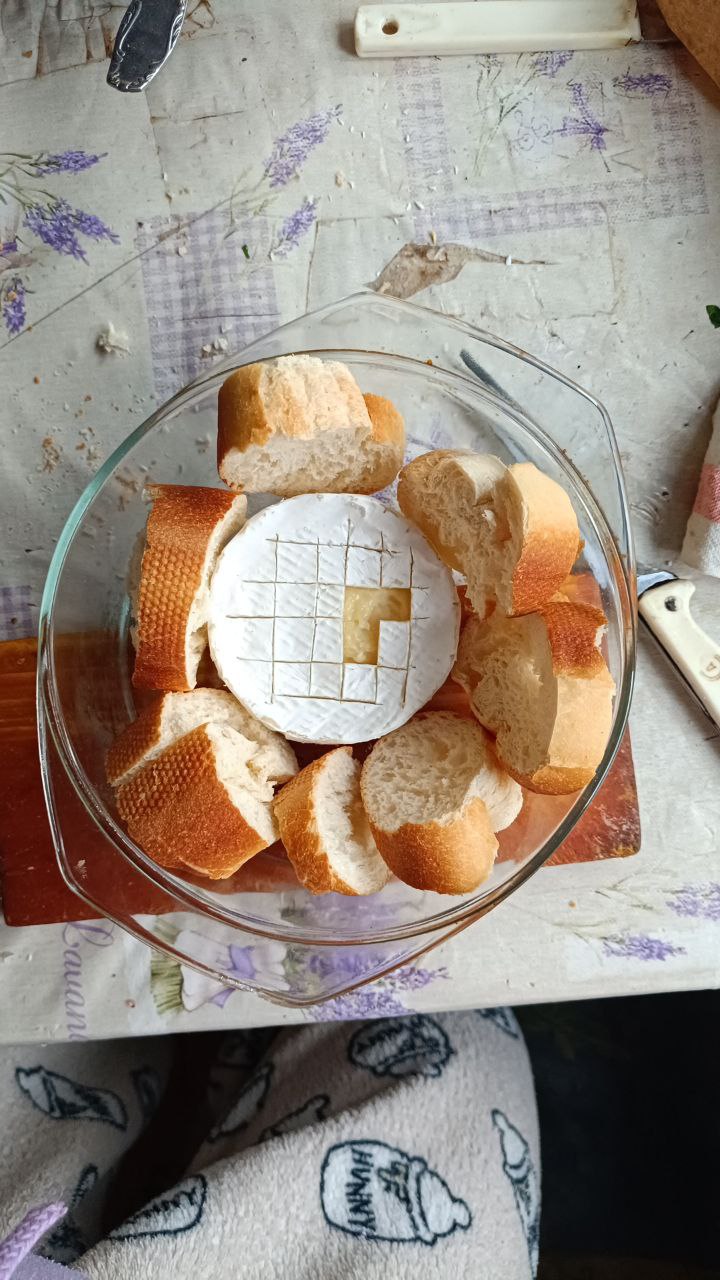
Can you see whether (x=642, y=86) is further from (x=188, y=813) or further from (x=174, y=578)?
(x=188, y=813)

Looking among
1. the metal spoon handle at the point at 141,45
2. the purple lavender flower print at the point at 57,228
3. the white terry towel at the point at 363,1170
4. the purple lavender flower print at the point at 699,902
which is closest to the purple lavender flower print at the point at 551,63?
the metal spoon handle at the point at 141,45

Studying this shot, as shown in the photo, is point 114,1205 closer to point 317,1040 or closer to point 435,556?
point 317,1040

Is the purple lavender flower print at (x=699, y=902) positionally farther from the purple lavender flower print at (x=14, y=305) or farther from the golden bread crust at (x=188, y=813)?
the purple lavender flower print at (x=14, y=305)

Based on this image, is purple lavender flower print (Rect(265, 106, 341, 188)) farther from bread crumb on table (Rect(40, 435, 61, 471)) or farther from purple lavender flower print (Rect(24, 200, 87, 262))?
bread crumb on table (Rect(40, 435, 61, 471))

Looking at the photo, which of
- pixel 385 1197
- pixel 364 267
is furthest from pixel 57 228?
pixel 385 1197

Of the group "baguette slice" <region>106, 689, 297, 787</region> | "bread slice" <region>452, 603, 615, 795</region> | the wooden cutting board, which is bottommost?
the wooden cutting board

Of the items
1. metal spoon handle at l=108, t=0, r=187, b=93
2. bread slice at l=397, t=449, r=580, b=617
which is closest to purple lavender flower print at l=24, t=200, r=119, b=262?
metal spoon handle at l=108, t=0, r=187, b=93

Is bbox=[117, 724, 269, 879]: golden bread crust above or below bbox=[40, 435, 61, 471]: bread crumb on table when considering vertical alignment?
below
